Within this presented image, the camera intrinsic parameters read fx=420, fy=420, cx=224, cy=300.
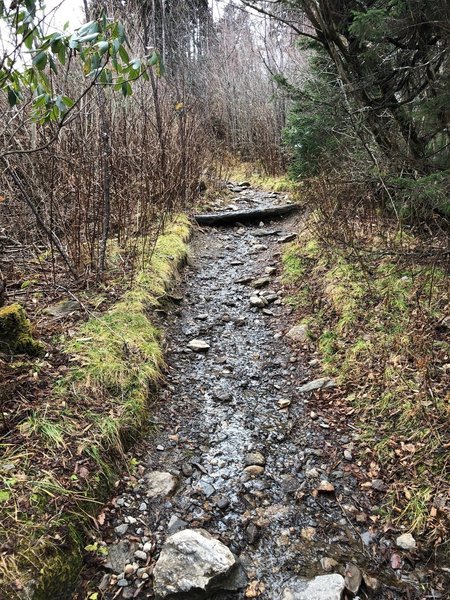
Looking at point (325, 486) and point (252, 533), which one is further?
point (325, 486)

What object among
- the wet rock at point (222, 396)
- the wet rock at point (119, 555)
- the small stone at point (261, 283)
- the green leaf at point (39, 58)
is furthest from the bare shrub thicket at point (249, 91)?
the wet rock at point (119, 555)

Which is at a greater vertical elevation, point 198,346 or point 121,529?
point 198,346

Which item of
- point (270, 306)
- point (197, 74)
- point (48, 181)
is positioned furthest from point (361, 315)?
point (197, 74)

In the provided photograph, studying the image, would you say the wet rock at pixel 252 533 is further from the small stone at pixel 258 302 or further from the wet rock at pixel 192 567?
the small stone at pixel 258 302

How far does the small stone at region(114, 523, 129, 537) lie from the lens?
2.06 meters

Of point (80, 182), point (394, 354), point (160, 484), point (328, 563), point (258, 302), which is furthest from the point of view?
point (258, 302)

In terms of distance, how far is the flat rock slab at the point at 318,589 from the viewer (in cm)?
177

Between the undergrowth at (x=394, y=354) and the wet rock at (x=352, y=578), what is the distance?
37cm

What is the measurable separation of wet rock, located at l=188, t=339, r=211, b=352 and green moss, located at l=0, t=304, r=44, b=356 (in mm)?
1302

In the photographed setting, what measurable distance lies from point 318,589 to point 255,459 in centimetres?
83

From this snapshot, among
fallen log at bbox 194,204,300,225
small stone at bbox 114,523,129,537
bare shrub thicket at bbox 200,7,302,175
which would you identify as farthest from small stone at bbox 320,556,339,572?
bare shrub thicket at bbox 200,7,302,175

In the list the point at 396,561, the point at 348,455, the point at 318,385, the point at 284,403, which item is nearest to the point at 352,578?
the point at 396,561

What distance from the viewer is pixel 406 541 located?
202cm

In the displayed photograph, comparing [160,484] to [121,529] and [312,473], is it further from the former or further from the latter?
[312,473]
